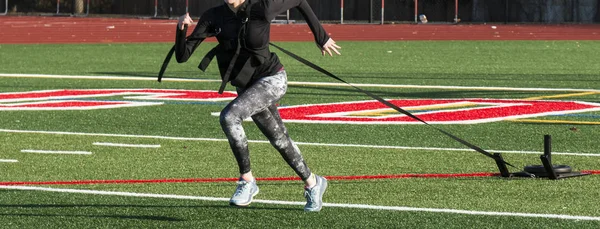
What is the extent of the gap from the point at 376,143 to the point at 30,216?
4.69m

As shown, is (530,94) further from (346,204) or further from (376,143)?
(346,204)

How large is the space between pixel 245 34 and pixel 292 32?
32.3m

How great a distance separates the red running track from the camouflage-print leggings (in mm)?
26057

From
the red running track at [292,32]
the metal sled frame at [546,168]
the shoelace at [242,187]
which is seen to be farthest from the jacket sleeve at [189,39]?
the red running track at [292,32]

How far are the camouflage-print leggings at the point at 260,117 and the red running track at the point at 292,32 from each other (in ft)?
85.5

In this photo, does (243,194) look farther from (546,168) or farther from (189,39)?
(546,168)

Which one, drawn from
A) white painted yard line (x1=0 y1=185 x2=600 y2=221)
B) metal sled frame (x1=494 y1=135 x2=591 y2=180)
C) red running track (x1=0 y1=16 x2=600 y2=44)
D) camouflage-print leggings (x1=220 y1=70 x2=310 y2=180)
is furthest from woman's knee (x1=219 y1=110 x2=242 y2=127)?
red running track (x1=0 y1=16 x2=600 y2=44)

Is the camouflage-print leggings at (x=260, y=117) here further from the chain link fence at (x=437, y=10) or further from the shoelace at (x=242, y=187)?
the chain link fence at (x=437, y=10)

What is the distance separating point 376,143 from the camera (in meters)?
12.3

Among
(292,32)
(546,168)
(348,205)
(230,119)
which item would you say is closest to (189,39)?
(230,119)

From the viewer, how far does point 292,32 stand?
4050cm

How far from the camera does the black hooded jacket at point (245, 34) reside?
8.24 meters

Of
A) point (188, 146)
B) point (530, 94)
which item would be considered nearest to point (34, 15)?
point (530, 94)

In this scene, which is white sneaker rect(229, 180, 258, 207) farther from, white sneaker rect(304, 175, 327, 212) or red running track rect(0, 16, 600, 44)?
red running track rect(0, 16, 600, 44)
